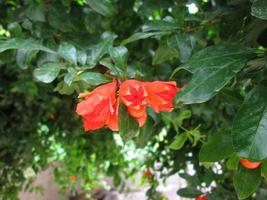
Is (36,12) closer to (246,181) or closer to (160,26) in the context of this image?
(160,26)

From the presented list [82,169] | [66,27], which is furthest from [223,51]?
[82,169]

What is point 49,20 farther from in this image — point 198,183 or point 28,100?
point 28,100

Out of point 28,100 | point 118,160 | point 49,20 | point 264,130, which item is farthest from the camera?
point 118,160

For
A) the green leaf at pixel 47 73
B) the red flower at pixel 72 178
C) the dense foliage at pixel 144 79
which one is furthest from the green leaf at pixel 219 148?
the red flower at pixel 72 178

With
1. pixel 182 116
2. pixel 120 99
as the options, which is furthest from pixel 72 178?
pixel 120 99

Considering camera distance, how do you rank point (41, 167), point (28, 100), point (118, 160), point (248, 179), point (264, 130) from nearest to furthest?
point (264, 130)
point (248, 179)
point (28, 100)
point (41, 167)
point (118, 160)
